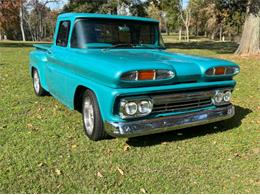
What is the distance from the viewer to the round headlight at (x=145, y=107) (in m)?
3.84

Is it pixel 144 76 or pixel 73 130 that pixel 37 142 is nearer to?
pixel 73 130

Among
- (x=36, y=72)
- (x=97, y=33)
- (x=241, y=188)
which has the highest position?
(x=97, y=33)

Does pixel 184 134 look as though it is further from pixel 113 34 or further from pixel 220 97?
pixel 113 34

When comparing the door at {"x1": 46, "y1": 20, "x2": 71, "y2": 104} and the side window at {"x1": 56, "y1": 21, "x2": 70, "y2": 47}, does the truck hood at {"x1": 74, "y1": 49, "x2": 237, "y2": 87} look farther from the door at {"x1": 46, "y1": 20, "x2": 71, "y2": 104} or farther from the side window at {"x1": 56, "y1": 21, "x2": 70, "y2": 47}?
the side window at {"x1": 56, "y1": 21, "x2": 70, "y2": 47}

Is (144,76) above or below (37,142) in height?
above

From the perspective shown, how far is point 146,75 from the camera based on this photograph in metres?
3.71

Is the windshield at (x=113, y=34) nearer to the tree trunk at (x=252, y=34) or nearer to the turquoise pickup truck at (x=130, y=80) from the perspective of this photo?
the turquoise pickup truck at (x=130, y=80)

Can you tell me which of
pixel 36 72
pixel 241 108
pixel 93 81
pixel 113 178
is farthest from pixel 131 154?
pixel 36 72

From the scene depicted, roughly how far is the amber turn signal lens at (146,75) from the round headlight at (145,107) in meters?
0.30

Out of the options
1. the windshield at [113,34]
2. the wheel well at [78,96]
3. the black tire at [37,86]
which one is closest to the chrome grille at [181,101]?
the wheel well at [78,96]

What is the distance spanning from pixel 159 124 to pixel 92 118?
99 centimetres

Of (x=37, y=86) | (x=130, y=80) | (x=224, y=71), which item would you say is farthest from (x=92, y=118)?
(x=37, y=86)

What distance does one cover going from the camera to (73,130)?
16.1 ft

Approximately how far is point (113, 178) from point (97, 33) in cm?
235
